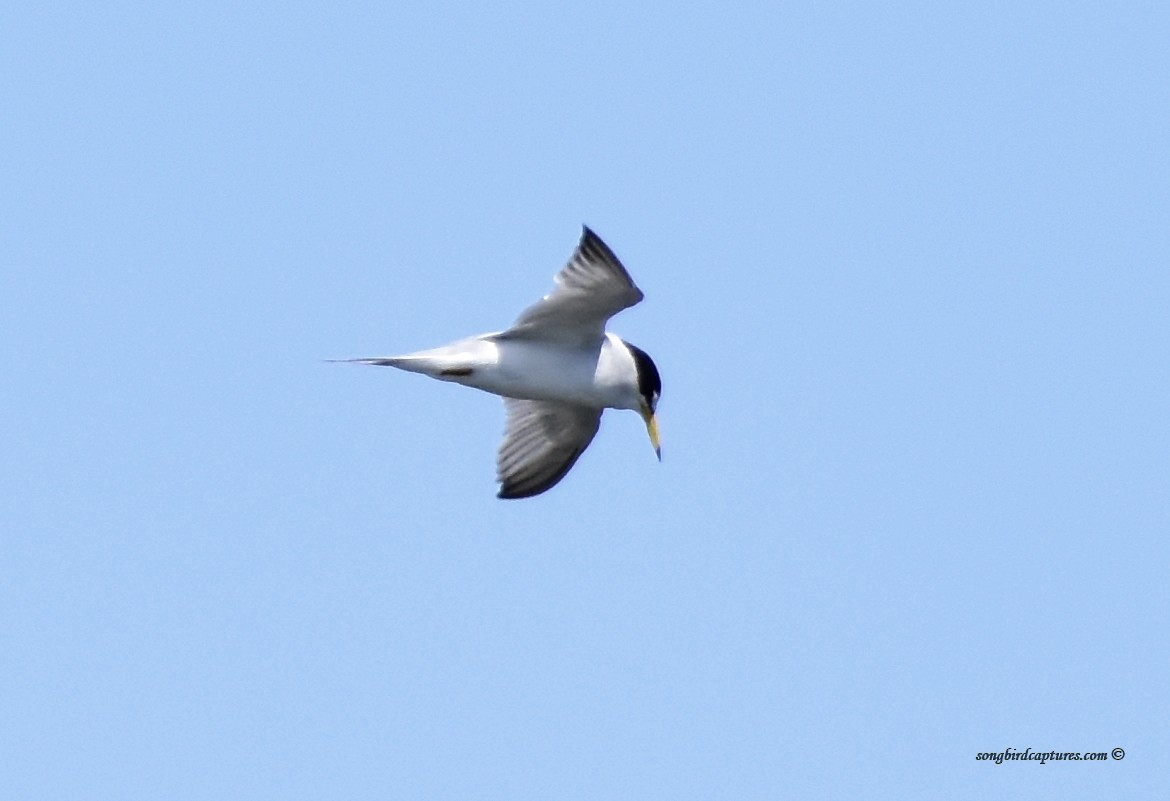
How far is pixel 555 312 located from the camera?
14438 mm

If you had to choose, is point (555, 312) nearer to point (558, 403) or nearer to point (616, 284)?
point (616, 284)

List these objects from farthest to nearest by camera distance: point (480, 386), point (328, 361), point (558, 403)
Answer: point (558, 403), point (480, 386), point (328, 361)

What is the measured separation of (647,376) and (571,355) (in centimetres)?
60

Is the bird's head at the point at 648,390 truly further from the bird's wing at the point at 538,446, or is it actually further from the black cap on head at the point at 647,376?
the bird's wing at the point at 538,446

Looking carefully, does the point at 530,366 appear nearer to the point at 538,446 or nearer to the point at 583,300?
the point at 583,300

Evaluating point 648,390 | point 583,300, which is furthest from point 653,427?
point 583,300

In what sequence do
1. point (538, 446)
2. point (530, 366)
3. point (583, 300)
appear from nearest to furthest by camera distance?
point (583, 300), point (530, 366), point (538, 446)

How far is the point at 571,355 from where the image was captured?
1491 cm

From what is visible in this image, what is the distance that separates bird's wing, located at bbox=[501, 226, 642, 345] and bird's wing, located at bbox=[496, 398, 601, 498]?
1.64m

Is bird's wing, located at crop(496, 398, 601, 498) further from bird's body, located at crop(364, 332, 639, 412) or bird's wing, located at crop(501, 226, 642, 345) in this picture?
bird's wing, located at crop(501, 226, 642, 345)

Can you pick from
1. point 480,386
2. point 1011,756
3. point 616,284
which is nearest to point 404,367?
point 480,386

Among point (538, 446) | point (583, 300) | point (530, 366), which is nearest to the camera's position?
point (583, 300)

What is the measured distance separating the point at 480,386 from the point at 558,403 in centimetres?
156

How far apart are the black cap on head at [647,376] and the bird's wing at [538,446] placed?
116 cm
